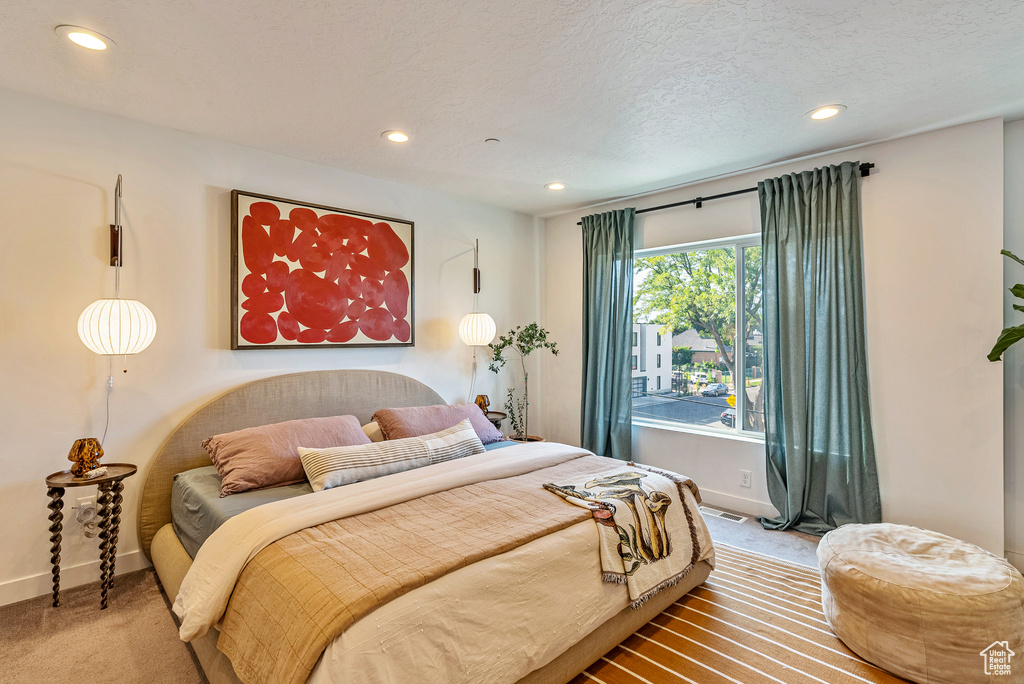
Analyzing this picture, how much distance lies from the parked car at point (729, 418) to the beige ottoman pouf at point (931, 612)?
5.41ft

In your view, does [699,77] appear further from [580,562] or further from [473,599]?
[473,599]

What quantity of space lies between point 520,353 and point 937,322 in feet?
9.96

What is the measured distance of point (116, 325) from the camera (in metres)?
2.49

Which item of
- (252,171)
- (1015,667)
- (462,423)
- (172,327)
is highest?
(252,171)

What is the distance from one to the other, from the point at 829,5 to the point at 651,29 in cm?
61

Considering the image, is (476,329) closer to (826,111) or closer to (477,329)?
(477,329)

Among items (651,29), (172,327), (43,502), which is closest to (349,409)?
(172,327)

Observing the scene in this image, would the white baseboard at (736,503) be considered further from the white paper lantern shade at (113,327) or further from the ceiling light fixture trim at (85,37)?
the ceiling light fixture trim at (85,37)

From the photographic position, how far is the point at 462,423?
10.6 feet

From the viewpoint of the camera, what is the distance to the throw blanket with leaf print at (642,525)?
2.08 metres

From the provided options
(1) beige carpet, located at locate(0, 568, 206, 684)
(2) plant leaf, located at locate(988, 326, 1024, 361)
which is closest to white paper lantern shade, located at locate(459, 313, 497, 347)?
(1) beige carpet, located at locate(0, 568, 206, 684)

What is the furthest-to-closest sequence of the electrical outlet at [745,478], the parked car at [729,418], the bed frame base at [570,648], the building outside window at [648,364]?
the building outside window at [648,364] < the parked car at [729,418] < the electrical outlet at [745,478] < the bed frame base at [570,648]

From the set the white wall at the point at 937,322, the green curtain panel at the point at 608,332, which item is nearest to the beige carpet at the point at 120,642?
the white wall at the point at 937,322

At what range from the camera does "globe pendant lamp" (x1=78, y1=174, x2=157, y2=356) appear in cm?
246
